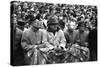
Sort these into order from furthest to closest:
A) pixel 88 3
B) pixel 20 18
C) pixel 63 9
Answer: pixel 88 3, pixel 63 9, pixel 20 18

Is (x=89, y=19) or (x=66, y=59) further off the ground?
(x=89, y=19)

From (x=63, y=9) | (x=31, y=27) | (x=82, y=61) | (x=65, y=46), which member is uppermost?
(x=63, y=9)

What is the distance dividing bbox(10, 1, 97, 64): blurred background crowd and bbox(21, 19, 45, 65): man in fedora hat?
14 centimetres

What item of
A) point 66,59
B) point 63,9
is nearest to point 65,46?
point 66,59

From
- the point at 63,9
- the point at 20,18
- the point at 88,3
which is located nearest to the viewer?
the point at 20,18

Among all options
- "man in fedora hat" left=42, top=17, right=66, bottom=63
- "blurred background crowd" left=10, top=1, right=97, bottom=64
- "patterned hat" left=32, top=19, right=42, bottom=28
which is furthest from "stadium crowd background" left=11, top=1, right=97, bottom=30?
"man in fedora hat" left=42, top=17, right=66, bottom=63

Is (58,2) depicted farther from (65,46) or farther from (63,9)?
(65,46)

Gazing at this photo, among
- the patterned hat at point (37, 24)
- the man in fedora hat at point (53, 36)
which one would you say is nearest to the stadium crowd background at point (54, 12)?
the patterned hat at point (37, 24)

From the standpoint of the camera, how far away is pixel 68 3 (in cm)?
838

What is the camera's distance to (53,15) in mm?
8055

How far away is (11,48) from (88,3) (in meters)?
3.20

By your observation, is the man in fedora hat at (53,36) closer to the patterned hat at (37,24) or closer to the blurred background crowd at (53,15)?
the blurred background crowd at (53,15)

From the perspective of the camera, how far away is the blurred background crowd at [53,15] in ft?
24.6

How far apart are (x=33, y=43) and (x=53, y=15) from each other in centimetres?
112
